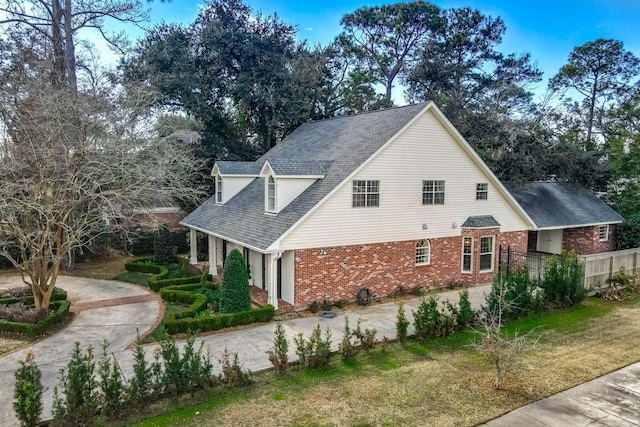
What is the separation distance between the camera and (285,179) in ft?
54.0

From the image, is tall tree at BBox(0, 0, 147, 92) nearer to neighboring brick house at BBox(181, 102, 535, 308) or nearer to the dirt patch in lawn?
neighboring brick house at BBox(181, 102, 535, 308)

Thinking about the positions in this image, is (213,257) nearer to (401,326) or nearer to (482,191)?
(401,326)

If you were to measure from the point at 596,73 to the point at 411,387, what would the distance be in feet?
139

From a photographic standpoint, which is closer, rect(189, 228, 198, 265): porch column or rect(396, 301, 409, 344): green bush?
rect(396, 301, 409, 344): green bush

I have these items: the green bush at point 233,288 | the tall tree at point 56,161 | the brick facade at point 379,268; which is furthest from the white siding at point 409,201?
the tall tree at point 56,161

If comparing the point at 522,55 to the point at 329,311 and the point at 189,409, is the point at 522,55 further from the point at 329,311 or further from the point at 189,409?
the point at 189,409

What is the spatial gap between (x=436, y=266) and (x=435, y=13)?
91.9 feet

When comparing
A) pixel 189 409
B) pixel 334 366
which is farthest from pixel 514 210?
pixel 189 409

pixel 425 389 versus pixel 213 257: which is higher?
pixel 213 257

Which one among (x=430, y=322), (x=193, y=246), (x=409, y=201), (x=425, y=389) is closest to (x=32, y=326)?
(x=193, y=246)

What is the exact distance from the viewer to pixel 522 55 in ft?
123

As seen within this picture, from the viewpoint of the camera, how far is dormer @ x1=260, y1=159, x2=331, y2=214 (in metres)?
16.4

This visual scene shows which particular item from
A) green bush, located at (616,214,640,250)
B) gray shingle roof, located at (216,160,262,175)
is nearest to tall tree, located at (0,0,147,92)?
gray shingle roof, located at (216,160,262,175)

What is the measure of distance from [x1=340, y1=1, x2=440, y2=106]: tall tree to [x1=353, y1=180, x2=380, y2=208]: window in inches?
916
